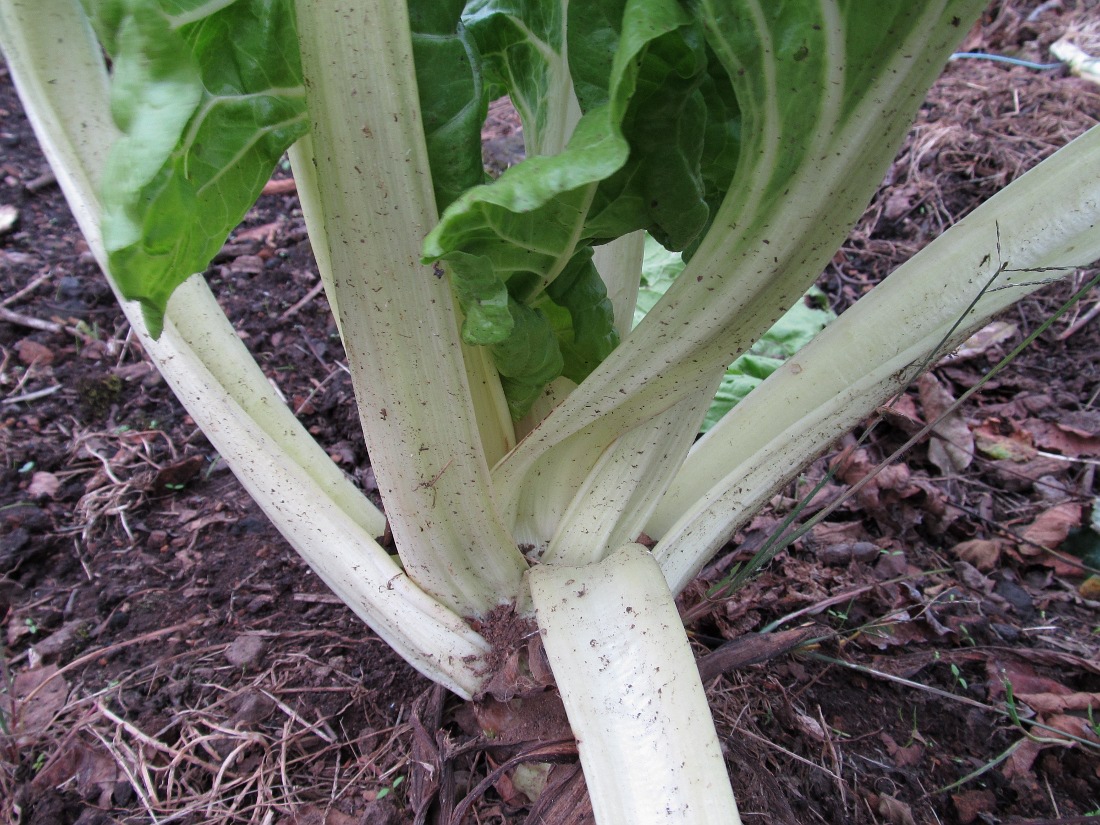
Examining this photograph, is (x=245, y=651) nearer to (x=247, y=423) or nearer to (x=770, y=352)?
(x=247, y=423)

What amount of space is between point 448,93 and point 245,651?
57.4 inches

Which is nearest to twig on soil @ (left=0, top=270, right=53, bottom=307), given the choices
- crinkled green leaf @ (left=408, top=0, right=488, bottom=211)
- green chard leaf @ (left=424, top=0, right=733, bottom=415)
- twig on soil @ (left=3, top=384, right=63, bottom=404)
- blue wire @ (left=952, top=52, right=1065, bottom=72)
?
twig on soil @ (left=3, top=384, right=63, bottom=404)

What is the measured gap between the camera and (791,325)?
2705 mm

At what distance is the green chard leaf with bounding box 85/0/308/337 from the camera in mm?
872

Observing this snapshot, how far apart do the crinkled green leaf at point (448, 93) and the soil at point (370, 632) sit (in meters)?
1.00

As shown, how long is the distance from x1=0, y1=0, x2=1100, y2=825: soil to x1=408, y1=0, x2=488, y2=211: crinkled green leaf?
3.27 ft

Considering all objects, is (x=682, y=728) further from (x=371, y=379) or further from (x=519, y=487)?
(x=371, y=379)

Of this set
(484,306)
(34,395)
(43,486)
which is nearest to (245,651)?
(43,486)

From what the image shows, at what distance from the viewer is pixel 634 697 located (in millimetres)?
1171

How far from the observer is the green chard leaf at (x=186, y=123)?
87 cm

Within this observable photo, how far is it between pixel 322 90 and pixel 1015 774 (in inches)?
76.5

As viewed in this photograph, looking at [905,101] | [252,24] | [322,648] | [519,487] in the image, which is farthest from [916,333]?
[322,648]

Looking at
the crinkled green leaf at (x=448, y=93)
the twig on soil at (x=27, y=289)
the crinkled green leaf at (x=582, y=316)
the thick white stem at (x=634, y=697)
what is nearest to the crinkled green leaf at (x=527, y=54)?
the crinkled green leaf at (x=448, y=93)

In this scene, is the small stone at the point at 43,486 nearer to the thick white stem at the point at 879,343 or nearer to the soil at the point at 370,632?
the soil at the point at 370,632
